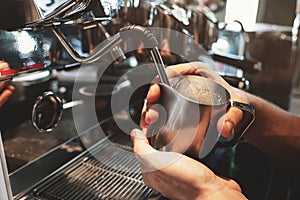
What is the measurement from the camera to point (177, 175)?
470mm

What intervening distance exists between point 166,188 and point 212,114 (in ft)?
0.47

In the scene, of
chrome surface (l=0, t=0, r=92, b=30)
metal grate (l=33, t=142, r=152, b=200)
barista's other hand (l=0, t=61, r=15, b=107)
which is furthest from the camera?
barista's other hand (l=0, t=61, r=15, b=107)

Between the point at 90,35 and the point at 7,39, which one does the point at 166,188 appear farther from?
the point at 90,35

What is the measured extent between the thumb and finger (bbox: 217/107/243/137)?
0.13 metres

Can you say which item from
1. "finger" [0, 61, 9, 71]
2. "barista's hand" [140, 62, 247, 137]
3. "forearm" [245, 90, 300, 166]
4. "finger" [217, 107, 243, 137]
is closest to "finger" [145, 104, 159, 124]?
"barista's hand" [140, 62, 247, 137]

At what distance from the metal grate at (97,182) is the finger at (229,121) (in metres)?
0.17

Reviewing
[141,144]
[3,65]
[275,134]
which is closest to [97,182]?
[141,144]

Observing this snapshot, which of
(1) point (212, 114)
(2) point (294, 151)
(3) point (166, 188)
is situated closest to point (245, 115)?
(1) point (212, 114)

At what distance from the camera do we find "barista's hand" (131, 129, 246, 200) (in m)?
0.47

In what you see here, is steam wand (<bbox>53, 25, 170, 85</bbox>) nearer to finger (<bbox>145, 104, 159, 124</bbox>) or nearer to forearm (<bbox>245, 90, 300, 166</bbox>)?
finger (<bbox>145, 104, 159, 124</bbox>)

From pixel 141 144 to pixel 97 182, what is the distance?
0.53ft

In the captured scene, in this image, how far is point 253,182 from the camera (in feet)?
2.16

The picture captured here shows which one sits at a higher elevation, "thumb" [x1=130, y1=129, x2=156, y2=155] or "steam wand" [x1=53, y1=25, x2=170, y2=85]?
"steam wand" [x1=53, y1=25, x2=170, y2=85]

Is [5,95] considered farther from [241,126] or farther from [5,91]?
[241,126]
